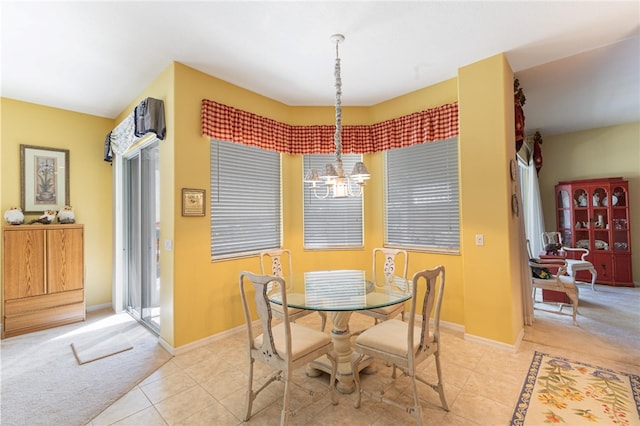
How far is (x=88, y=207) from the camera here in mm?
4172

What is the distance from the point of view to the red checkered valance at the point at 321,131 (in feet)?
10.5

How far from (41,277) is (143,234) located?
134cm

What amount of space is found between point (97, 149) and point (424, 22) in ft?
15.4

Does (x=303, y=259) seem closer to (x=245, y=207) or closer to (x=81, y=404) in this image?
(x=245, y=207)

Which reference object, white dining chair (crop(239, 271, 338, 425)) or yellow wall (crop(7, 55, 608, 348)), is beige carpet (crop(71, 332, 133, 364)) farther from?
white dining chair (crop(239, 271, 338, 425))

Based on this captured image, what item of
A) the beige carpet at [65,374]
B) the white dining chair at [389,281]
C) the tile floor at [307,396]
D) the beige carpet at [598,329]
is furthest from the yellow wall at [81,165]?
the beige carpet at [598,329]

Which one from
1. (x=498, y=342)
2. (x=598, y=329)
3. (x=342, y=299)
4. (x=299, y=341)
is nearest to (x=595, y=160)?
(x=598, y=329)

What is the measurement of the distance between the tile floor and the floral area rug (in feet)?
0.30

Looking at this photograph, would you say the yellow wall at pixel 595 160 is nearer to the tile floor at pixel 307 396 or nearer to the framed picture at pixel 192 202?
the tile floor at pixel 307 396

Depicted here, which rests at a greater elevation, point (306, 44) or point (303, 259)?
point (306, 44)

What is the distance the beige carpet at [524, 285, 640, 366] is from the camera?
279 cm

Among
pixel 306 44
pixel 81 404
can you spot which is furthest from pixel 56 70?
pixel 81 404

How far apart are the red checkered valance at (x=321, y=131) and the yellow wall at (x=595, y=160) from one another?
424 centimetres

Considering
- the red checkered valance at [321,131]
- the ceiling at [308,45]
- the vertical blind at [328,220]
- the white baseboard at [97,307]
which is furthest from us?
the white baseboard at [97,307]
